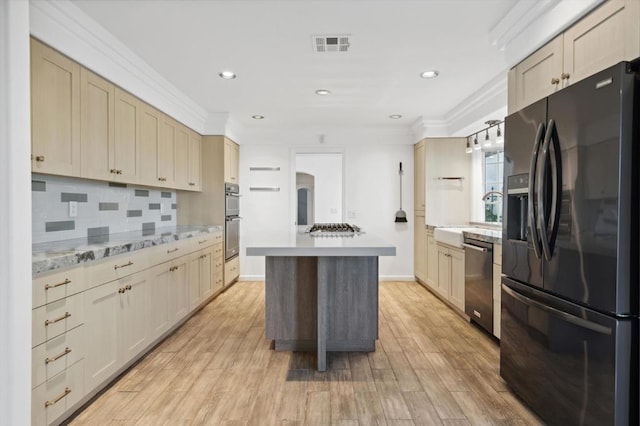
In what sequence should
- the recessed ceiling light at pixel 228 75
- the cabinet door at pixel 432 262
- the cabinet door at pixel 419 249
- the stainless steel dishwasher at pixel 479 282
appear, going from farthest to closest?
the cabinet door at pixel 419 249 < the cabinet door at pixel 432 262 < the recessed ceiling light at pixel 228 75 < the stainless steel dishwasher at pixel 479 282

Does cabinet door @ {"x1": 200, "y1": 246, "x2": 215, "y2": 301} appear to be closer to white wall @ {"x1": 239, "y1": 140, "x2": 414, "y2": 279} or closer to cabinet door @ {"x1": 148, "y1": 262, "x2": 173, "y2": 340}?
cabinet door @ {"x1": 148, "y1": 262, "x2": 173, "y2": 340}

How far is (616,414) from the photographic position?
4.93 ft

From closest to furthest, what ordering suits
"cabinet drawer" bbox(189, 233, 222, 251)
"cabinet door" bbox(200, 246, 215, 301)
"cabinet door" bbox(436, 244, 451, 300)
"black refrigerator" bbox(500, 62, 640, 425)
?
"black refrigerator" bbox(500, 62, 640, 425)
"cabinet drawer" bbox(189, 233, 222, 251)
"cabinet door" bbox(200, 246, 215, 301)
"cabinet door" bbox(436, 244, 451, 300)

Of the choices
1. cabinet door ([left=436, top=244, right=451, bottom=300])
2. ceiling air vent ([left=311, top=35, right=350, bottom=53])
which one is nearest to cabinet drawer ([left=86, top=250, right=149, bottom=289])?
ceiling air vent ([left=311, top=35, right=350, bottom=53])

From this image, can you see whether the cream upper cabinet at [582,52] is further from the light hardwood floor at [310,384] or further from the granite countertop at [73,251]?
the granite countertop at [73,251]

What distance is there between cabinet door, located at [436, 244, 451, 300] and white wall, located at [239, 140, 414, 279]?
123 centimetres

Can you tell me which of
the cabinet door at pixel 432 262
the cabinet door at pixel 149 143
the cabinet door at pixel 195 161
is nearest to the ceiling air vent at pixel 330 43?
the cabinet door at pixel 149 143

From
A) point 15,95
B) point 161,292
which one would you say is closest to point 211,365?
point 161,292

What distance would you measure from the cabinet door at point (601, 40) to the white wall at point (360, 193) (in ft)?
12.8

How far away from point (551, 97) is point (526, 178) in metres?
0.46

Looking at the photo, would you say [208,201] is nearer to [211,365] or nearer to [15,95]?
[211,365]

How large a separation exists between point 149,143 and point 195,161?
1.25 meters

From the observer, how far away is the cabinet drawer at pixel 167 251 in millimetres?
2873

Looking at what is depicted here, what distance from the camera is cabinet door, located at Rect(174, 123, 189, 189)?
4.10 metres
